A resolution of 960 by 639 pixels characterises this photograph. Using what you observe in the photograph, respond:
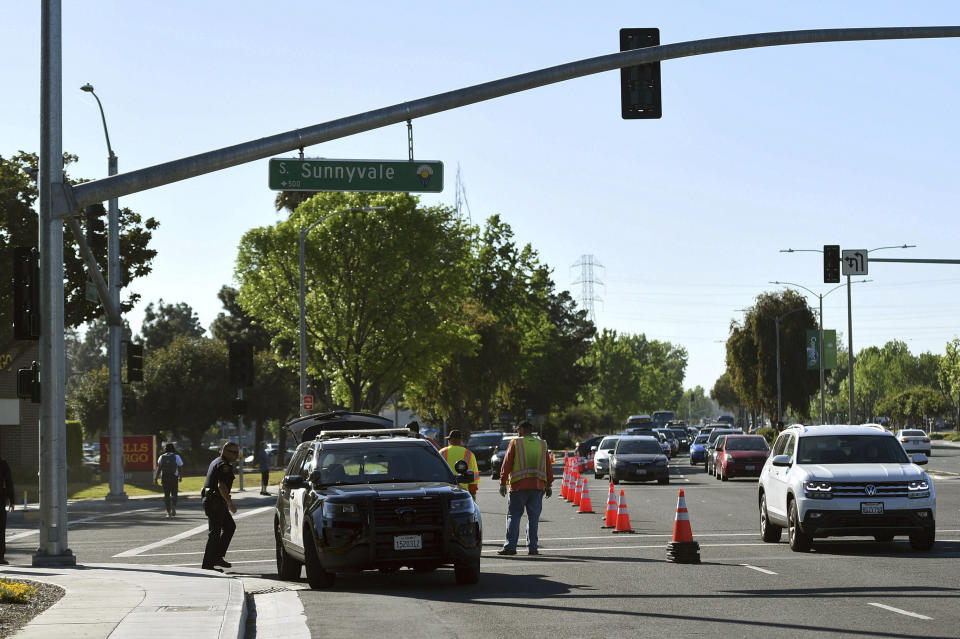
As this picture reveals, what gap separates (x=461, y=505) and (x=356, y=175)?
6.38m

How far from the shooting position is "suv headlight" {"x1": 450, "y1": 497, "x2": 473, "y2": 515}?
49.5 ft

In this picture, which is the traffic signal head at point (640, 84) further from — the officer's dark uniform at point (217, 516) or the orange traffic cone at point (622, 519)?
the orange traffic cone at point (622, 519)

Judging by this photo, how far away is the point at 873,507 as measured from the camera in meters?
18.3

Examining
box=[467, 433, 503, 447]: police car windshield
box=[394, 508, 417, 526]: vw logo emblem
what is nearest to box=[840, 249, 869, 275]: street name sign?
box=[467, 433, 503, 447]: police car windshield

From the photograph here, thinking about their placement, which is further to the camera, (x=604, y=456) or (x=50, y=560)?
(x=604, y=456)

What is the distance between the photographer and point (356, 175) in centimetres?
1972

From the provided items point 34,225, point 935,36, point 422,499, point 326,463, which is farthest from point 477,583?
point 34,225

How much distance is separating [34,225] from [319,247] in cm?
1573

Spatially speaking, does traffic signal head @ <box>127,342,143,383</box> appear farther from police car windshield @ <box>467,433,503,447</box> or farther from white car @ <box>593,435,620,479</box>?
police car windshield @ <box>467,433,503,447</box>

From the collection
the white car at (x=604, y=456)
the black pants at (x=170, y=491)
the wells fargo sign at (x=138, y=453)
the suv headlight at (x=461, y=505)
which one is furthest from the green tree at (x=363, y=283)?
the suv headlight at (x=461, y=505)

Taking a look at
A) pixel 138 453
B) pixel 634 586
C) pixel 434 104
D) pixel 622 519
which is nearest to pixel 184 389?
pixel 138 453

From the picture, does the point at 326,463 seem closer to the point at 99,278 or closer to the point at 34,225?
the point at 99,278

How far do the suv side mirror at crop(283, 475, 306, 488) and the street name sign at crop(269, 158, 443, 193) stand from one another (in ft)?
16.1

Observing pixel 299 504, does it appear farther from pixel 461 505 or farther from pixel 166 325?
pixel 166 325
